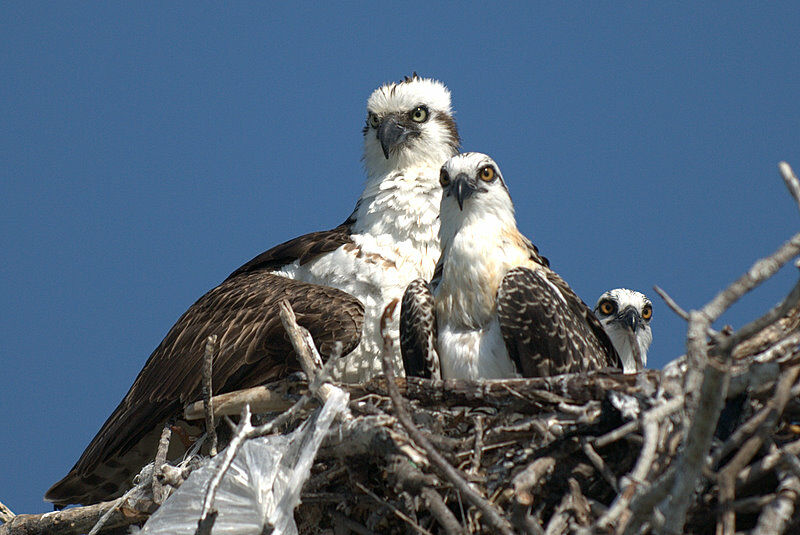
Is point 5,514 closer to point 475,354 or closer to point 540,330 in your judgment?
point 475,354

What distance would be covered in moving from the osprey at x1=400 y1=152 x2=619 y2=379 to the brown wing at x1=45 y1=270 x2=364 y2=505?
0.83 meters

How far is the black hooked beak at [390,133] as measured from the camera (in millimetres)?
8156

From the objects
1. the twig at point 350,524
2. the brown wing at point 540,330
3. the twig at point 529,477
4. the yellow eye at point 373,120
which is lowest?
the twig at point 350,524

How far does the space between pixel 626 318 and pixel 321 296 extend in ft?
8.82

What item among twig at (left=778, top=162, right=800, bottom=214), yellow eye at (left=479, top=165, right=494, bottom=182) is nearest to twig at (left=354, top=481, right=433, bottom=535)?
twig at (left=778, top=162, right=800, bottom=214)

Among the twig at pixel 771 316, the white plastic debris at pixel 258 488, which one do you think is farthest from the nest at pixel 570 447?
the white plastic debris at pixel 258 488

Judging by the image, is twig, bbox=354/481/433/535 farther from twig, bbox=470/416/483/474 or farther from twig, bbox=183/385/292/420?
twig, bbox=183/385/292/420

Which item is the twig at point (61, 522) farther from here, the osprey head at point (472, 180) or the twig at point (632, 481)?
the twig at point (632, 481)

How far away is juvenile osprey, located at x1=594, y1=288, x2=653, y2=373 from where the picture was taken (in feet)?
27.1

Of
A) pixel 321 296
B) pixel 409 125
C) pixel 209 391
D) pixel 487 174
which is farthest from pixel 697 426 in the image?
pixel 409 125

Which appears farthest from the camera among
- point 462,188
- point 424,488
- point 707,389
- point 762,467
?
point 462,188

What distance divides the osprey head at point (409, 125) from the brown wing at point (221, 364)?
1532mm

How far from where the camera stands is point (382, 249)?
7.53 m

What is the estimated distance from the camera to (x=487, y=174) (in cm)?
657
